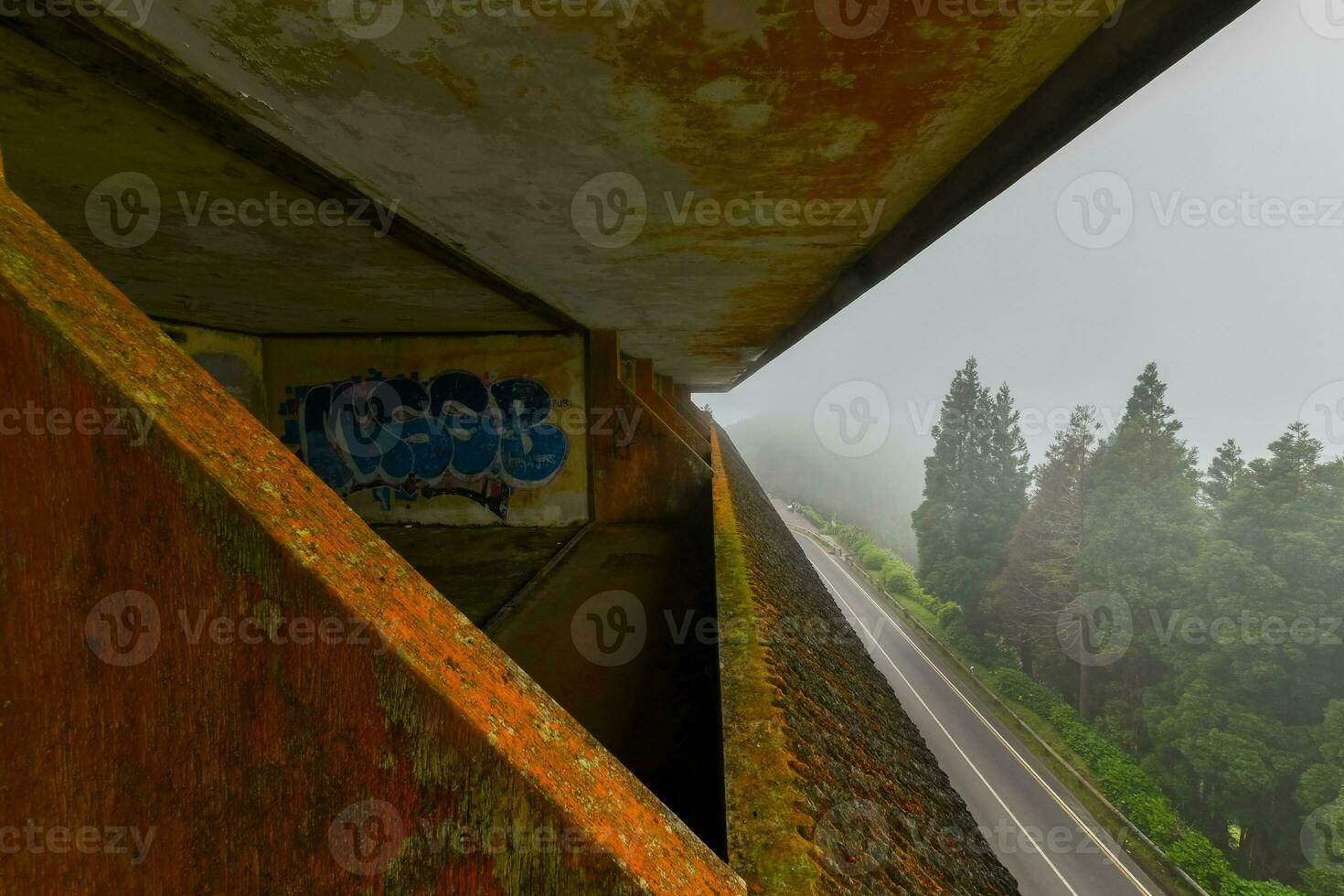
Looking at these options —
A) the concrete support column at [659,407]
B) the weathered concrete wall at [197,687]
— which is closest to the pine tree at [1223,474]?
the concrete support column at [659,407]

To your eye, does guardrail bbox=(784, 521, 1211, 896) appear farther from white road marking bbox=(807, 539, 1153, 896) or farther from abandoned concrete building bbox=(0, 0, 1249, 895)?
abandoned concrete building bbox=(0, 0, 1249, 895)

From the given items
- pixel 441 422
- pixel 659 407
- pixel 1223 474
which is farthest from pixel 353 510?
pixel 1223 474

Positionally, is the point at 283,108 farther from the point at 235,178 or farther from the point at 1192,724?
the point at 1192,724

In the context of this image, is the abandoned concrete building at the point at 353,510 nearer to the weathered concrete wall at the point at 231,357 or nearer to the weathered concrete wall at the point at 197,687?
the weathered concrete wall at the point at 197,687

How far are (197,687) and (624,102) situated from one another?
2.45 metres

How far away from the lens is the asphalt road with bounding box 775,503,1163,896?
1611 centimetres

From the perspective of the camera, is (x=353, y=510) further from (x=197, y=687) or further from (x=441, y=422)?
(x=441, y=422)

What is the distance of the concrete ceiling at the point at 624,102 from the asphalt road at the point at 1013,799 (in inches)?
759

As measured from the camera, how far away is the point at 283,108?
2357mm

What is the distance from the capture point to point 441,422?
8109 millimetres

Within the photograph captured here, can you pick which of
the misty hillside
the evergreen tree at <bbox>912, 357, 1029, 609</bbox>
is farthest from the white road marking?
the misty hillside

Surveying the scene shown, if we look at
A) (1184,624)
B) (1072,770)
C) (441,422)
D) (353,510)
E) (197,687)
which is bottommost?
(1072,770)

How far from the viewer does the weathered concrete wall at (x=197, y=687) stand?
3.95 feet

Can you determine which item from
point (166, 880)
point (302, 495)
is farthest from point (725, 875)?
point (302, 495)
